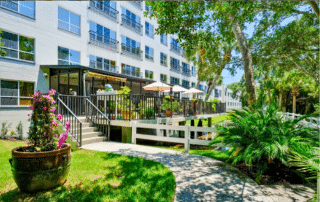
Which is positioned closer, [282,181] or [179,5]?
[282,181]

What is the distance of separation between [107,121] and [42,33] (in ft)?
31.5

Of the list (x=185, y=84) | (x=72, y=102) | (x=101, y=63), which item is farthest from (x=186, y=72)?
(x=72, y=102)

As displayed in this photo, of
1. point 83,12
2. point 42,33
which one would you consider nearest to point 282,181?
point 42,33

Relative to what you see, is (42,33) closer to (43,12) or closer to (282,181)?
(43,12)

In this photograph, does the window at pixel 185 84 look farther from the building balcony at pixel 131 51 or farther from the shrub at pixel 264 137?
the shrub at pixel 264 137

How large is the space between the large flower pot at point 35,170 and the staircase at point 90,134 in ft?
14.2

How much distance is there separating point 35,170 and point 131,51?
784 inches

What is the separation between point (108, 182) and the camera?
411 cm

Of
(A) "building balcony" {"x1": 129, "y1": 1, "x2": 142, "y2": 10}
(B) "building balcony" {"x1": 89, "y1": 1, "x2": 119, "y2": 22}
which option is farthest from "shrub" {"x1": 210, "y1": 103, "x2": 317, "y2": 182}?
(A) "building balcony" {"x1": 129, "y1": 1, "x2": 142, "y2": 10}

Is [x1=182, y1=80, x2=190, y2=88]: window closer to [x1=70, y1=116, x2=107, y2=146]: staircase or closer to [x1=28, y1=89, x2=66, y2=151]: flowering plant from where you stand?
[x1=70, y1=116, x2=107, y2=146]: staircase

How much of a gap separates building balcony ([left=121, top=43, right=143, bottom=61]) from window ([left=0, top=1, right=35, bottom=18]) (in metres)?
9.03

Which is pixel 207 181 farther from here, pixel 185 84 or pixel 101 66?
pixel 185 84

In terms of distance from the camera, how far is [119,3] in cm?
2019

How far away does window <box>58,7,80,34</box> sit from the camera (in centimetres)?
1501
